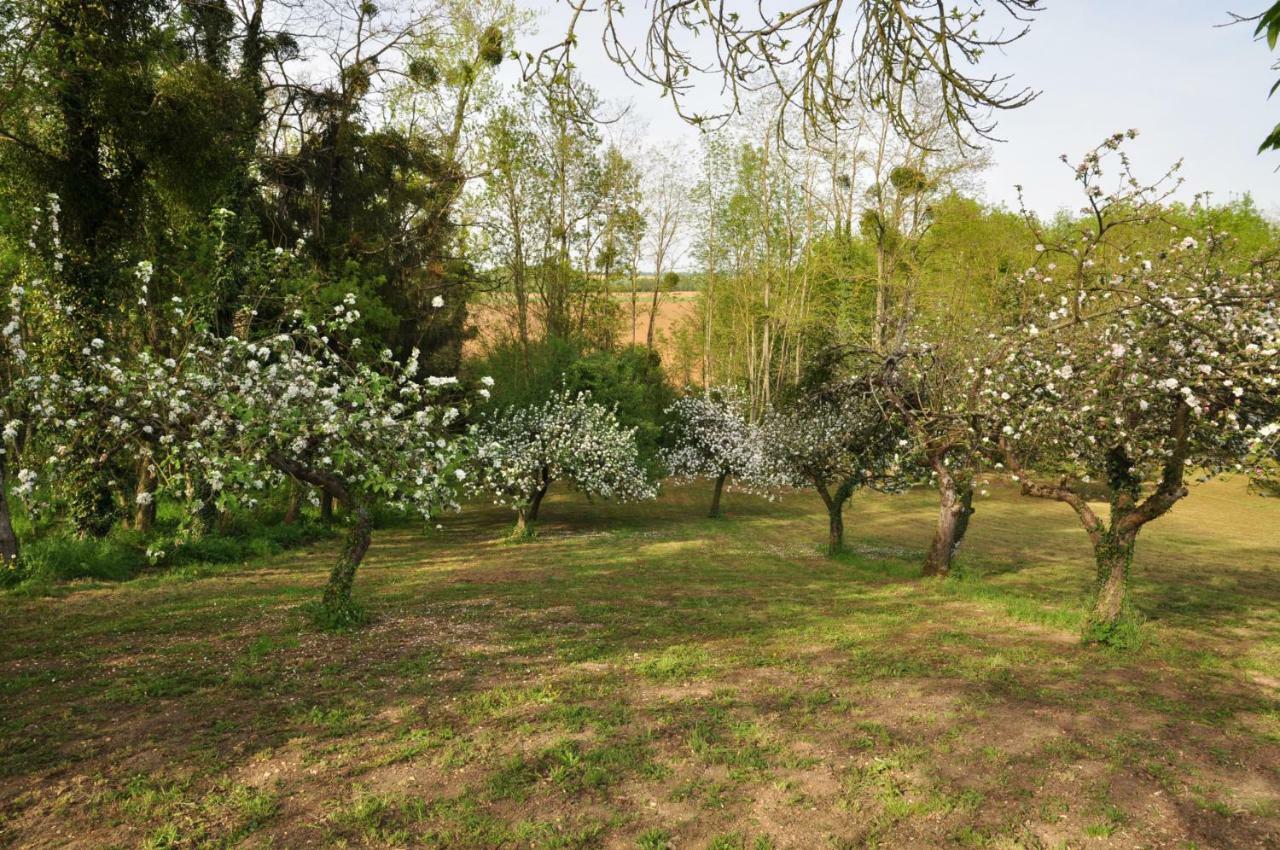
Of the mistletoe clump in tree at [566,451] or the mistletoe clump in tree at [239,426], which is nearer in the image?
the mistletoe clump in tree at [239,426]

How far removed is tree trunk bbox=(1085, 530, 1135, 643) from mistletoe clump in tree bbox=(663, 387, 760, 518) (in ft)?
61.6

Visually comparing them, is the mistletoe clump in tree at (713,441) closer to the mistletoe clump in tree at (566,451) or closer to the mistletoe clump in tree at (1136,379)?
the mistletoe clump in tree at (566,451)

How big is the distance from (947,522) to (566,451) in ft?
47.0

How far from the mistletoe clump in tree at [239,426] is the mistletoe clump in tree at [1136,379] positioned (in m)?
10.2

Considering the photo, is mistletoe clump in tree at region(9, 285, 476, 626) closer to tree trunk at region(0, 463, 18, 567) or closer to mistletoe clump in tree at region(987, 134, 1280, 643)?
tree trunk at region(0, 463, 18, 567)

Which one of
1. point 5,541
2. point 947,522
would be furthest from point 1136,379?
point 5,541

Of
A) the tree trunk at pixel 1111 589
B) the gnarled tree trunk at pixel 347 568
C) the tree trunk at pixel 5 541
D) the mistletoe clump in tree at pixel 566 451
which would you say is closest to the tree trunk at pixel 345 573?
the gnarled tree trunk at pixel 347 568

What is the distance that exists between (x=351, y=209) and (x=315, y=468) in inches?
779

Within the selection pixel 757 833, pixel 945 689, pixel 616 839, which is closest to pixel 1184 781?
pixel 945 689

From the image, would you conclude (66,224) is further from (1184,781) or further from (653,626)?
(1184,781)

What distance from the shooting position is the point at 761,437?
32.1 meters

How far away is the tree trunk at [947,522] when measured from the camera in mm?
19703

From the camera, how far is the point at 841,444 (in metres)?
22.5

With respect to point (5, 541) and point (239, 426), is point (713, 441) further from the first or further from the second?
point (239, 426)
